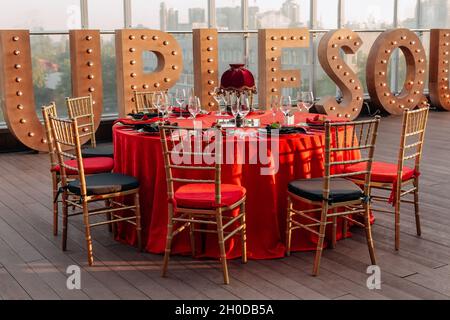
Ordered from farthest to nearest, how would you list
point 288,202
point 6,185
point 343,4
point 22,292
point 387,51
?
1. point 343,4
2. point 387,51
3. point 6,185
4. point 288,202
5. point 22,292

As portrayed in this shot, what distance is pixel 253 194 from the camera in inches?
165

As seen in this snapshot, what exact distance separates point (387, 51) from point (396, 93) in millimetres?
1909

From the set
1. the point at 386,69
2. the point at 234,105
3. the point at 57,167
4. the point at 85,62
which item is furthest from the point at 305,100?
the point at 386,69

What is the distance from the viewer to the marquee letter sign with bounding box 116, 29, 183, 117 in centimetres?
800

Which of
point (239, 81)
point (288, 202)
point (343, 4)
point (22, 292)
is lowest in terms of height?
point (22, 292)

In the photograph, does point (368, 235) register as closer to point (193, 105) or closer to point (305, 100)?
point (305, 100)

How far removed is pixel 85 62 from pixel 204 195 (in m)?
4.58

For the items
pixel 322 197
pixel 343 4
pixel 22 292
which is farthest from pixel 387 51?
pixel 22 292

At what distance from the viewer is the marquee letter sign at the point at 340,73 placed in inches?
369

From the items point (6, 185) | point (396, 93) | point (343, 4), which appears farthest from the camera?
point (396, 93)

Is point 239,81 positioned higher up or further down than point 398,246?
higher up

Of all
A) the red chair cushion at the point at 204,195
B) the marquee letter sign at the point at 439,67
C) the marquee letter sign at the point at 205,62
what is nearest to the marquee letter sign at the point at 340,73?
the marquee letter sign at the point at 205,62

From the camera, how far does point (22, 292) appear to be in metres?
3.63

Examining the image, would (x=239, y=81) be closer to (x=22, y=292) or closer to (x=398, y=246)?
(x=398, y=246)
